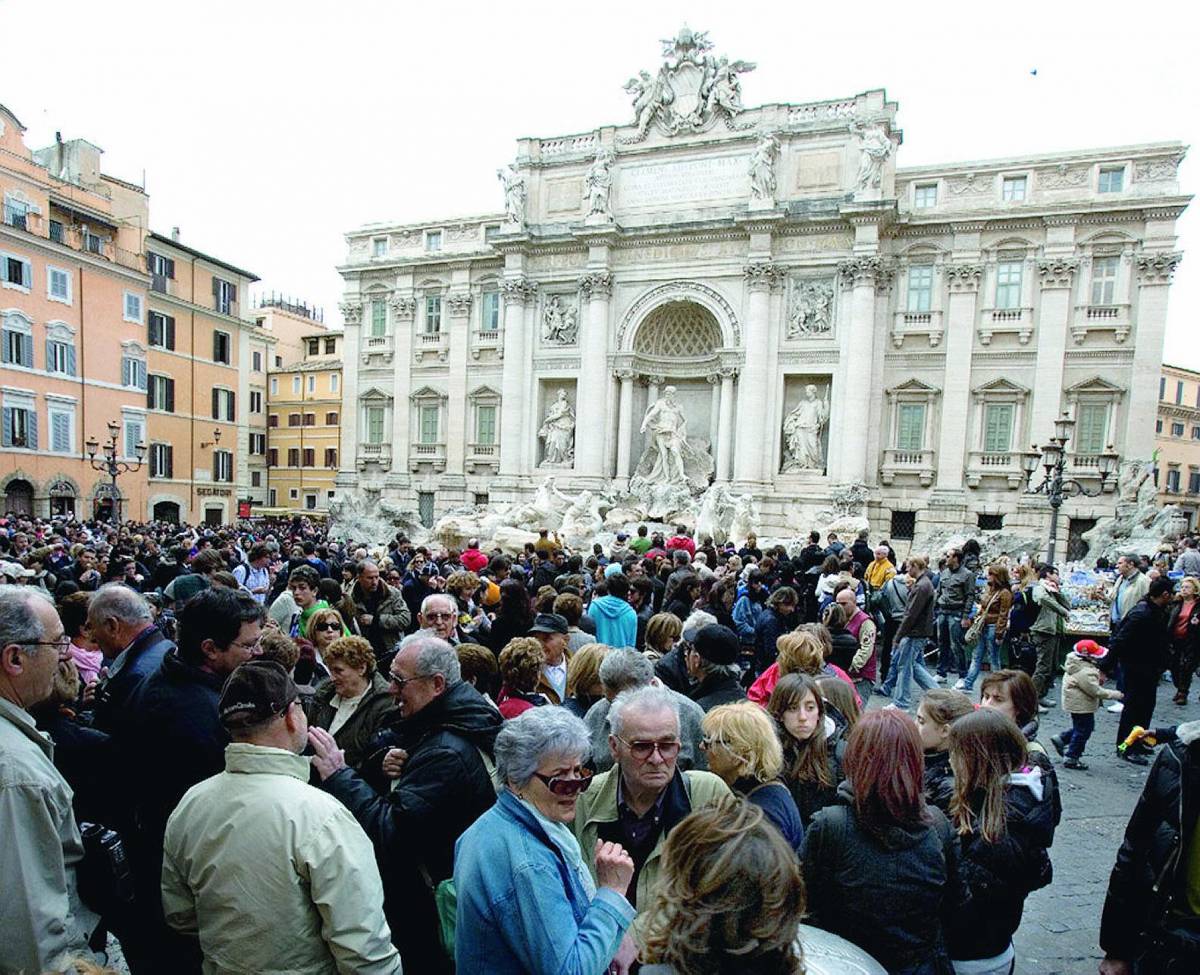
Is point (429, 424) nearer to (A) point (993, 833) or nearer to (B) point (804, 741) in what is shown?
(B) point (804, 741)

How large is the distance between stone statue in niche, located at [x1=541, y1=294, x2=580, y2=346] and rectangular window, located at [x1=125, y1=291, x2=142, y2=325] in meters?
17.5

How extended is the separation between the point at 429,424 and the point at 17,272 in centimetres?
1487

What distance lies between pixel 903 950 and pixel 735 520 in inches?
701

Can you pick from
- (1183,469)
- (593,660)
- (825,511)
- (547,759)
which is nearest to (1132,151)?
(825,511)

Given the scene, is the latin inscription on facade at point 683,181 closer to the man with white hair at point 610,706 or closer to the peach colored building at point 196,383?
the peach colored building at point 196,383

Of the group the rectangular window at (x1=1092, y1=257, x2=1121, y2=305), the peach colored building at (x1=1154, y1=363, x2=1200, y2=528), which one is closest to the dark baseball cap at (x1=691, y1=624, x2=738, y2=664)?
the rectangular window at (x1=1092, y1=257, x2=1121, y2=305)

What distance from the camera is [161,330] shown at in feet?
102

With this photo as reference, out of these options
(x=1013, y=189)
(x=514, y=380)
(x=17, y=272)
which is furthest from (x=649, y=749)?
(x=17, y=272)

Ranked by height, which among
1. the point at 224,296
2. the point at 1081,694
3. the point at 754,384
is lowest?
the point at 1081,694

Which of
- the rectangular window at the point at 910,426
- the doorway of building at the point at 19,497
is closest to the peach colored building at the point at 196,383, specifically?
the doorway of building at the point at 19,497

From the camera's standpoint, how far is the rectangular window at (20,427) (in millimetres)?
24797

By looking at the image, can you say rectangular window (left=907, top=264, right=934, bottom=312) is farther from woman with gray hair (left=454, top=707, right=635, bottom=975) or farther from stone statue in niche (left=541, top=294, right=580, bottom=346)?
woman with gray hair (left=454, top=707, right=635, bottom=975)

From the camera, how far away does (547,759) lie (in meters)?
2.15

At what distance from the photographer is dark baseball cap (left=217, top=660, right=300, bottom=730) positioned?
224cm
